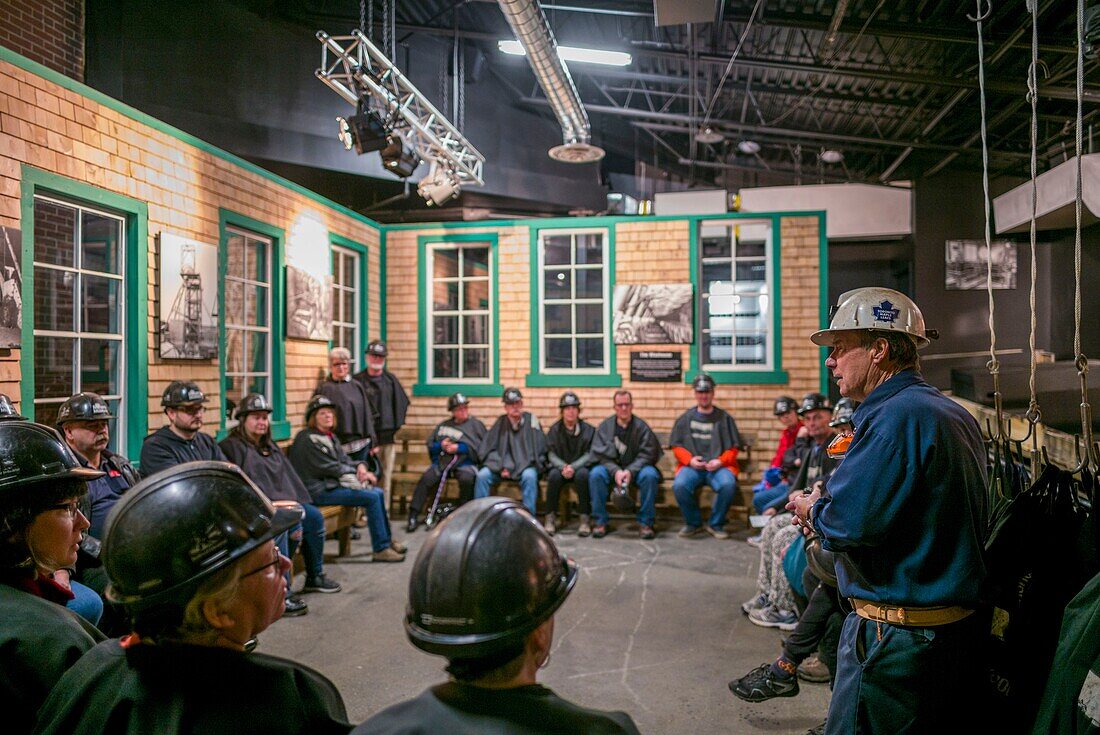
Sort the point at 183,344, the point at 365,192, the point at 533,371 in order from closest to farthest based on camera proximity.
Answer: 1. the point at 183,344
2. the point at 533,371
3. the point at 365,192

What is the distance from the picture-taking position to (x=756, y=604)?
14.1 feet

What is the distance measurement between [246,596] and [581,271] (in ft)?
23.2

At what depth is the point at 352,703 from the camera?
3.16 metres

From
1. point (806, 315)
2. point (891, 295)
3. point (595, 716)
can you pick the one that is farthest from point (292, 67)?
point (595, 716)

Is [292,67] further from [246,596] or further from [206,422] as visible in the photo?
[246,596]

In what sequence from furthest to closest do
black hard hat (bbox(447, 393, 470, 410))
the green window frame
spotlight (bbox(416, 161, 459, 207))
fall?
the green window frame
black hard hat (bbox(447, 393, 470, 410))
spotlight (bbox(416, 161, 459, 207))

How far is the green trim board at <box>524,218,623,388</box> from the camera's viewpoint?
775 centimetres

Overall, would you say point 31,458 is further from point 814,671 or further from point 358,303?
→ point 358,303

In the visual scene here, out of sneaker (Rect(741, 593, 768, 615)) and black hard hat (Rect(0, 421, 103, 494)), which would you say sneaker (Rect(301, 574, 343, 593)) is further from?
black hard hat (Rect(0, 421, 103, 494))

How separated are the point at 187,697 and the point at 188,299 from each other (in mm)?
4597

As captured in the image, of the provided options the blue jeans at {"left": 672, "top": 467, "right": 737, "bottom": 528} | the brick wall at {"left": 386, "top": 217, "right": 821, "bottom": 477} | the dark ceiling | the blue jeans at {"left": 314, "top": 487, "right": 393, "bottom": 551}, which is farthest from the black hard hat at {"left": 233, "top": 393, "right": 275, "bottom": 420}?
the dark ceiling

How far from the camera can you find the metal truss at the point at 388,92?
534 centimetres

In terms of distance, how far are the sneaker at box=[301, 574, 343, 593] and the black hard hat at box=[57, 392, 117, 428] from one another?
5.90ft

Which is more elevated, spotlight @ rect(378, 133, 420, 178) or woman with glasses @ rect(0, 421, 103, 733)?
spotlight @ rect(378, 133, 420, 178)
